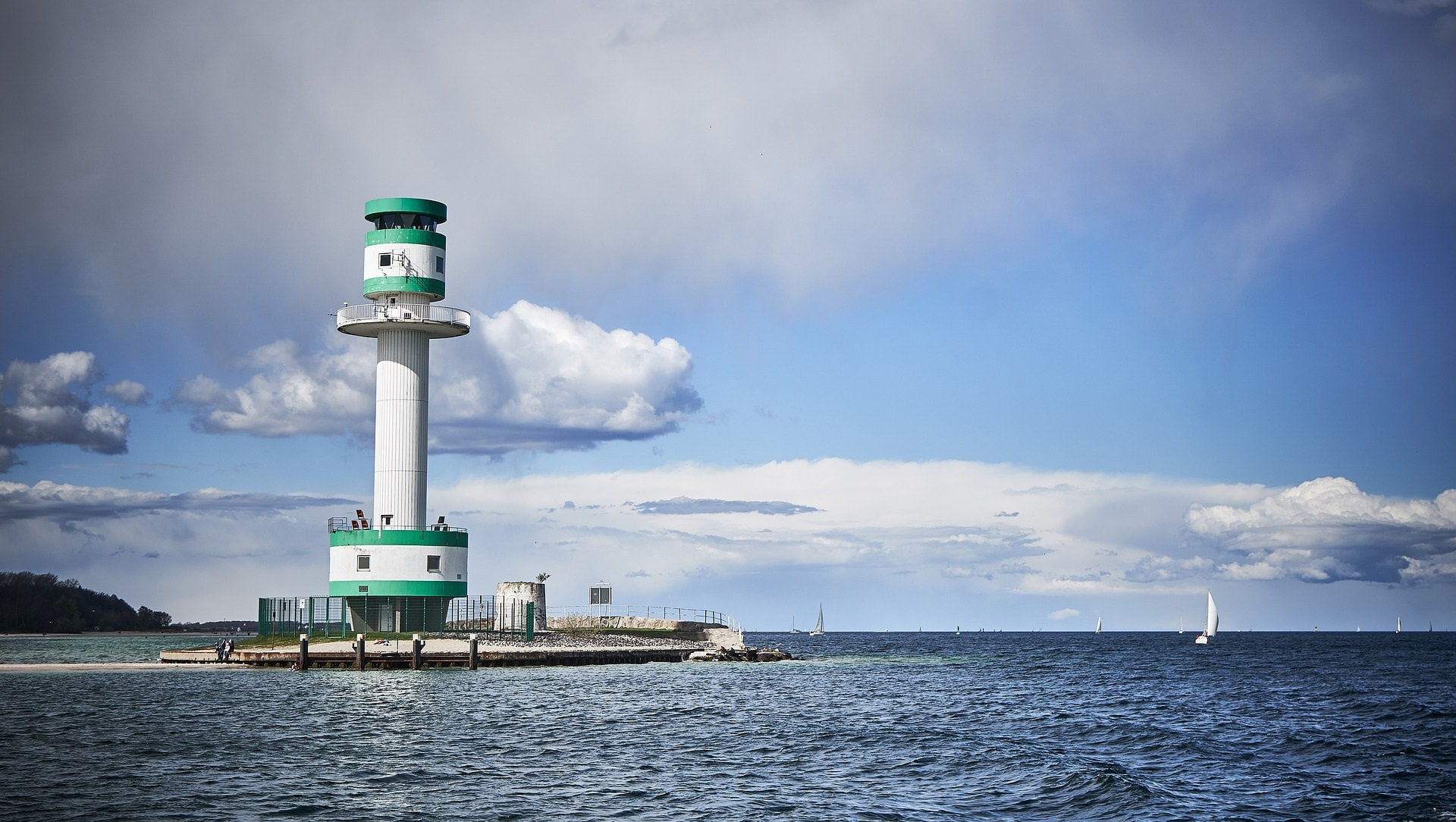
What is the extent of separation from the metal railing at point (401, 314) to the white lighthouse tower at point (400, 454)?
39mm

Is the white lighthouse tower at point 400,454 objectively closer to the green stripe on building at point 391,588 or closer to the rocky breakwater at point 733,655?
the green stripe on building at point 391,588

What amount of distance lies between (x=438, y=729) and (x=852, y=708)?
657 inches

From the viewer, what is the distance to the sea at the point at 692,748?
2784cm

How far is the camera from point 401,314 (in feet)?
218

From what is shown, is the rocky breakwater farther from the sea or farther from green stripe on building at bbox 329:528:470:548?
green stripe on building at bbox 329:528:470:548

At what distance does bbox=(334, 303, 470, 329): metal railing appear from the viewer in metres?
66.4

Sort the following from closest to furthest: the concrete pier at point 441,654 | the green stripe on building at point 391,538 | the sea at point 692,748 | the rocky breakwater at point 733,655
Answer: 1. the sea at point 692,748
2. the concrete pier at point 441,654
3. the green stripe on building at point 391,538
4. the rocky breakwater at point 733,655

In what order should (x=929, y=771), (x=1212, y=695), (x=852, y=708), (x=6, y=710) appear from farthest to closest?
1. (x=1212, y=695)
2. (x=852, y=708)
3. (x=6, y=710)
4. (x=929, y=771)

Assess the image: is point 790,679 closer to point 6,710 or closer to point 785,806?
point 6,710

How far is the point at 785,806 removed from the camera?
90.7ft

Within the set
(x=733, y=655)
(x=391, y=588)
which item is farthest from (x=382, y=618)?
(x=733, y=655)

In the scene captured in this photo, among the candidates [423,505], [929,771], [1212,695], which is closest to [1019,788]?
[929,771]

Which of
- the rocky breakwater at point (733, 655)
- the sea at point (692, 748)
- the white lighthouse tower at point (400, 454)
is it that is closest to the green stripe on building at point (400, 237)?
the white lighthouse tower at point (400, 454)

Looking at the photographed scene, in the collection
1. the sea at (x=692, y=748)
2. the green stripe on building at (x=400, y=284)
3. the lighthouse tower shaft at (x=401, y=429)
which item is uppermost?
the green stripe on building at (x=400, y=284)
